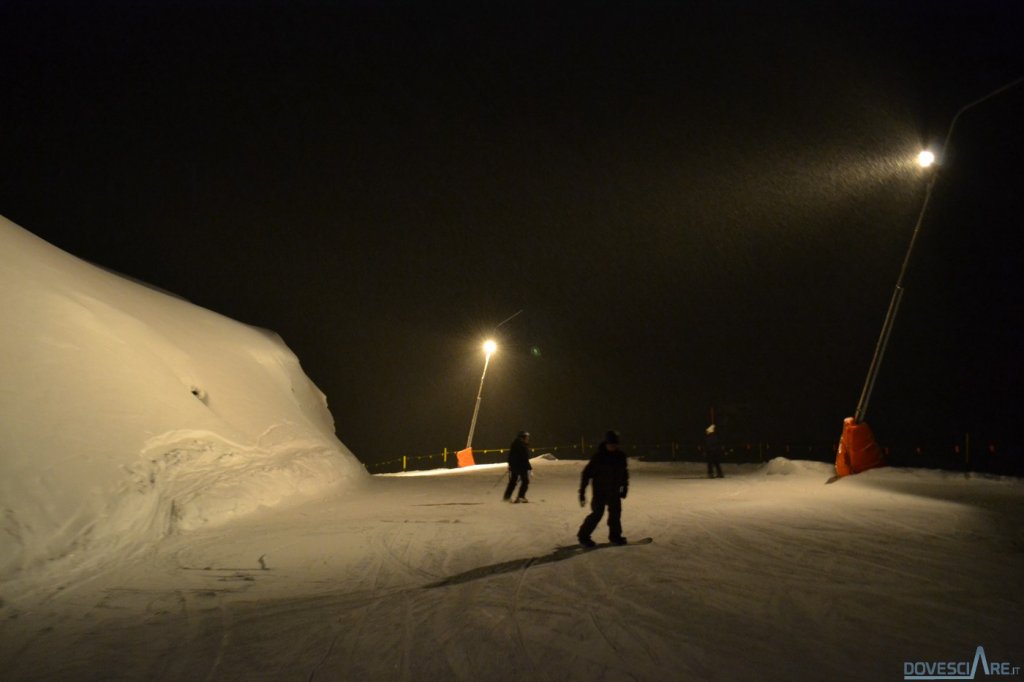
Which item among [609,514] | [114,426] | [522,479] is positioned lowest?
[609,514]

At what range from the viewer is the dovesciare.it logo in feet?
14.4

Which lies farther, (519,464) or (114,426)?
(519,464)

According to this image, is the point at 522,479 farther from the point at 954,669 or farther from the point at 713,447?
the point at 954,669

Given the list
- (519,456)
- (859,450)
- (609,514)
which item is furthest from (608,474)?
(859,450)

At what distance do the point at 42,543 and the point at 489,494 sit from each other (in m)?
11.3

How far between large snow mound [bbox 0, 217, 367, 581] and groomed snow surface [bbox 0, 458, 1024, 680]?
35.2 inches

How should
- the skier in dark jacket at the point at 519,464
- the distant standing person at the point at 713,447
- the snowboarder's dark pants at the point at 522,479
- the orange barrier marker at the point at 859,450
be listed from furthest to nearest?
the distant standing person at the point at 713,447
the orange barrier marker at the point at 859,450
the skier in dark jacket at the point at 519,464
the snowboarder's dark pants at the point at 522,479

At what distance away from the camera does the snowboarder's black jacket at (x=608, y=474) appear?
9.43m

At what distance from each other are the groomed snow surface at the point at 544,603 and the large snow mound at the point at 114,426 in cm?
89

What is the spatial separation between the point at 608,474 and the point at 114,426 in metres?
9.16

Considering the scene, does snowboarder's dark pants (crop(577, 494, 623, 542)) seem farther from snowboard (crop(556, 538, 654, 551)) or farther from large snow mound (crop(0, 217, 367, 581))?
large snow mound (crop(0, 217, 367, 581))

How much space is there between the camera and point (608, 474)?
9453 millimetres

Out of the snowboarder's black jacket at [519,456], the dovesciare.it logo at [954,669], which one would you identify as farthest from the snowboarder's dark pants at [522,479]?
the dovesciare.it logo at [954,669]

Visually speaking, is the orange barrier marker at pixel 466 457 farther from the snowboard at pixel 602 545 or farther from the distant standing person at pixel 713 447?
the snowboard at pixel 602 545
